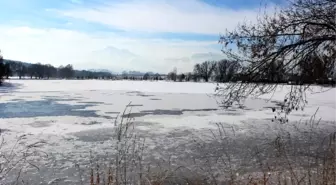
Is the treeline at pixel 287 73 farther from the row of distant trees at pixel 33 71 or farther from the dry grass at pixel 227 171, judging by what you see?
the row of distant trees at pixel 33 71

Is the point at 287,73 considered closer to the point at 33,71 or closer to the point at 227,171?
the point at 227,171

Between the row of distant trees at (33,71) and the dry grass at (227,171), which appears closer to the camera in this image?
the dry grass at (227,171)

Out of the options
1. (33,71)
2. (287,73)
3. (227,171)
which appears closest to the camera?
(287,73)

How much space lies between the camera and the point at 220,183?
18.2 feet

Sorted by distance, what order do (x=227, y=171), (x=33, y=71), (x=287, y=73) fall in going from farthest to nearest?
(x=33, y=71) < (x=227, y=171) < (x=287, y=73)

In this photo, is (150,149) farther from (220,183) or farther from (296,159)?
(296,159)

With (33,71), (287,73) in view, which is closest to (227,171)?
(287,73)

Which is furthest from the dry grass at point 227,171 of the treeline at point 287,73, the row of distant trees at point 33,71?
the row of distant trees at point 33,71

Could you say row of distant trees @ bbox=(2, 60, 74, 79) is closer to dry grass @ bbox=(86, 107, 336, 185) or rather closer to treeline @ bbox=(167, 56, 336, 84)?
dry grass @ bbox=(86, 107, 336, 185)

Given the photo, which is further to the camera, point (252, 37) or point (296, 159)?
point (296, 159)

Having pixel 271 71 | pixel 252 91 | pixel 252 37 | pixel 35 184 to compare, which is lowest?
pixel 35 184

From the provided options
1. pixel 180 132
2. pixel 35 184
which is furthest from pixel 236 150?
pixel 35 184

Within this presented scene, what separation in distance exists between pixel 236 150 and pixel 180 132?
9.53 ft

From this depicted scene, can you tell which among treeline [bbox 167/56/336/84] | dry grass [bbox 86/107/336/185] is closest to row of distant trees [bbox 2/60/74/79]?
dry grass [bbox 86/107/336/185]
